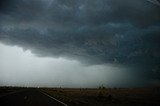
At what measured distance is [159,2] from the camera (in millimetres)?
9289

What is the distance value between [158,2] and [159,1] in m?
0.06

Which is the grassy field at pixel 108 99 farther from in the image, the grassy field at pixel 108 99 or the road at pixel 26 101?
the road at pixel 26 101

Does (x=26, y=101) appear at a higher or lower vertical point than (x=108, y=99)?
lower

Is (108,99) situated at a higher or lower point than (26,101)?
higher

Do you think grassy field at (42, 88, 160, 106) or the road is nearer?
the road

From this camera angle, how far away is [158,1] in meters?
9.26

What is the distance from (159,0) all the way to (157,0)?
0.08m

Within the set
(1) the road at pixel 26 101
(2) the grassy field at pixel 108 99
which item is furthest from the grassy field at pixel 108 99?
(1) the road at pixel 26 101

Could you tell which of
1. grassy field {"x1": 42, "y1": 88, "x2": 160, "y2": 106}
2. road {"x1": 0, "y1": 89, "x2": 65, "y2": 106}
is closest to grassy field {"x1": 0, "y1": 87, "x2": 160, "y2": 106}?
grassy field {"x1": 42, "y1": 88, "x2": 160, "y2": 106}

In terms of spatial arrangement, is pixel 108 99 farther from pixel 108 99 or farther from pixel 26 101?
pixel 26 101

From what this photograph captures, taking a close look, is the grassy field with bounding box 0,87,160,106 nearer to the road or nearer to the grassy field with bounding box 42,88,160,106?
the grassy field with bounding box 42,88,160,106

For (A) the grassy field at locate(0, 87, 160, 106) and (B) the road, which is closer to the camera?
(B) the road

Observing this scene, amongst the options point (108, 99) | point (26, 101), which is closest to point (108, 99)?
point (108, 99)

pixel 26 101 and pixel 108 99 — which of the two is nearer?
pixel 26 101
